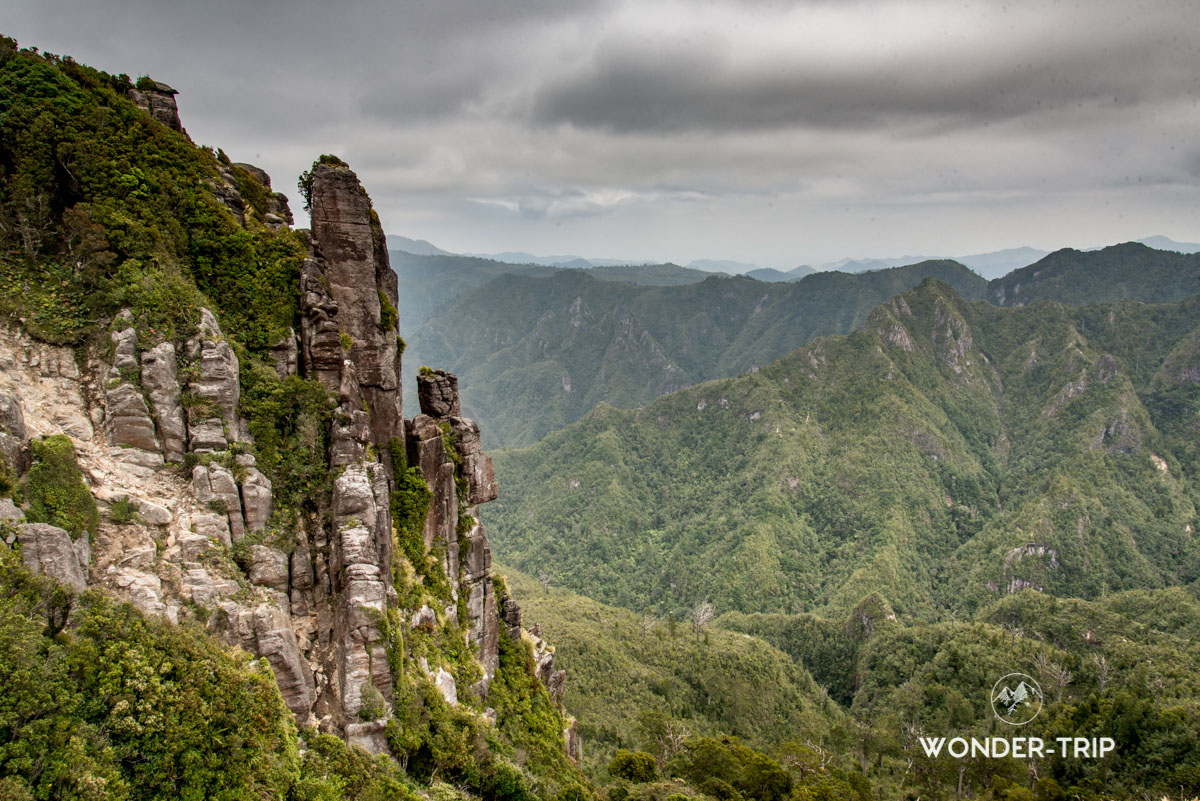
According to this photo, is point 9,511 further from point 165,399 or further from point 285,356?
point 285,356

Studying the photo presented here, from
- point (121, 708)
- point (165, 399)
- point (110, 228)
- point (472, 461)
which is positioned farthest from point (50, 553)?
point (472, 461)

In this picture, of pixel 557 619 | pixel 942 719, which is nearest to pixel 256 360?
pixel 557 619

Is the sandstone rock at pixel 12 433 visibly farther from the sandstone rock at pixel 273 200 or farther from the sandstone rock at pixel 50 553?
the sandstone rock at pixel 273 200

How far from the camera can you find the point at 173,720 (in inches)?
548

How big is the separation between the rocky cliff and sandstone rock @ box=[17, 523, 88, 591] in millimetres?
34

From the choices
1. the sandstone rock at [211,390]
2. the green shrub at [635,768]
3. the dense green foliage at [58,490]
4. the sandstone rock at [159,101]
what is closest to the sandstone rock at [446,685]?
the sandstone rock at [211,390]

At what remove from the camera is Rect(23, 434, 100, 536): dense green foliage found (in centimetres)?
1474

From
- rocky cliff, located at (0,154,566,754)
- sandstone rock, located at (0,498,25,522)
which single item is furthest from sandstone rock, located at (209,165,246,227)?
sandstone rock, located at (0,498,25,522)

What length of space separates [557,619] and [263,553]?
82392mm

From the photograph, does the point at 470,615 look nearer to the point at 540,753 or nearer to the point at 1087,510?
the point at 540,753

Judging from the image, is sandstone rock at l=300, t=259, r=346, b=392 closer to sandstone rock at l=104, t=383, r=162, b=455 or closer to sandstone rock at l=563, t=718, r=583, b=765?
sandstone rock at l=104, t=383, r=162, b=455

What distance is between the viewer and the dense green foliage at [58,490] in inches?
580

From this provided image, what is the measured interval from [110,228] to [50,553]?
11.5 m

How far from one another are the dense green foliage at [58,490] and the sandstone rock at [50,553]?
1.48 feet
